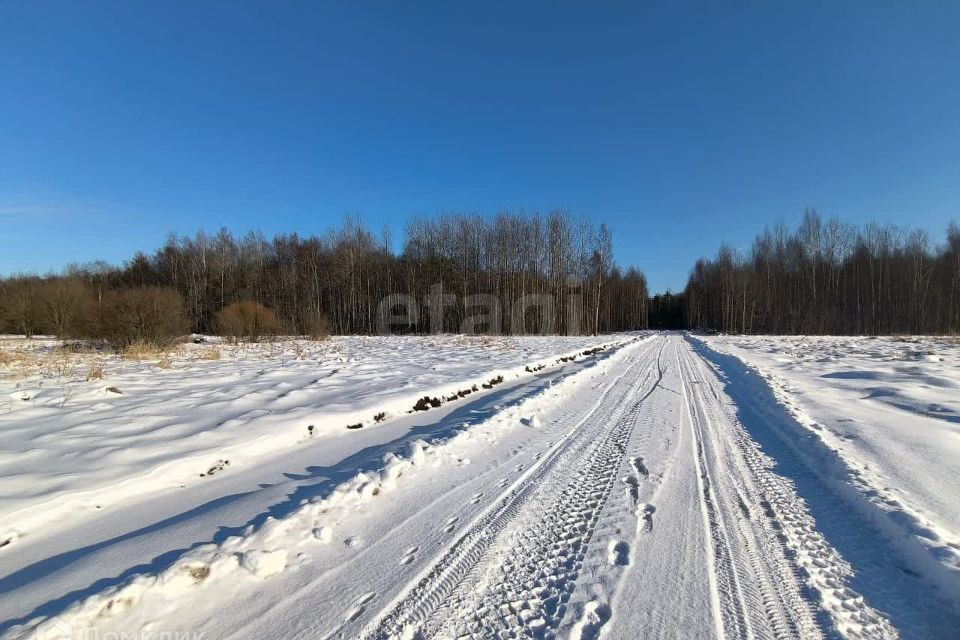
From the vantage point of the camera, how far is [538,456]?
17.0 ft

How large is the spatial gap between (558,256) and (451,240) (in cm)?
1249

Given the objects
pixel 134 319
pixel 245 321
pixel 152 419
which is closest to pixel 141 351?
pixel 134 319

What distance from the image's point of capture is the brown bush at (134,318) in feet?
49.3

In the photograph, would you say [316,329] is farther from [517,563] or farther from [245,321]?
[517,563]

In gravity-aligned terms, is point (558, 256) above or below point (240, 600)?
above

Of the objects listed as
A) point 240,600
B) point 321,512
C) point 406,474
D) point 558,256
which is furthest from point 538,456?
point 558,256

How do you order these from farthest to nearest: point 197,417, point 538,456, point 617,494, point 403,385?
point 403,385
point 197,417
point 538,456
point 617,494

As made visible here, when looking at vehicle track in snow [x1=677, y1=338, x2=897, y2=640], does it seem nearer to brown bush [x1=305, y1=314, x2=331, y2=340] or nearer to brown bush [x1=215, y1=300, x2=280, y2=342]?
brown bush [x1=305, y1=314, x2=331, y2=340]

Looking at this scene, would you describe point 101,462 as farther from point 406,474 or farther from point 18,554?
point 406,474

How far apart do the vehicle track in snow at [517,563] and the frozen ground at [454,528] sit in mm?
18

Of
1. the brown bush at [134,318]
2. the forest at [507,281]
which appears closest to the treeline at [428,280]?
the forest at [507,281]

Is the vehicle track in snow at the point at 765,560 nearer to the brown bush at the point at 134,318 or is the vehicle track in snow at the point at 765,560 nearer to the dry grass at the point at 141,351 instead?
the dry grass at the point at 141,351

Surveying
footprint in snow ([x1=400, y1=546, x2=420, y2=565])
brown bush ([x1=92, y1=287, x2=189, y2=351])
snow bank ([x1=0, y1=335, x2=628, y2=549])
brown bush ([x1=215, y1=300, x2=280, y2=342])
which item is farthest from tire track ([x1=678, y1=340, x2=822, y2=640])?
brown bush ([x1=215, y1=300, x2=280, y2=342])

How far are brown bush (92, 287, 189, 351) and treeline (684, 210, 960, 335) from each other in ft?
189
